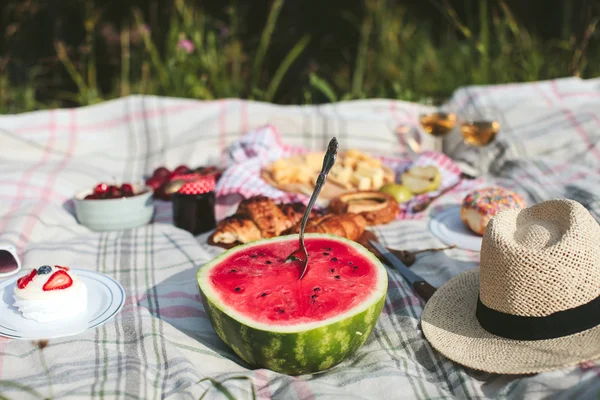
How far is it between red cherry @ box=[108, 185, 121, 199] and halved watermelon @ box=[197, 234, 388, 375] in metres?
1.10

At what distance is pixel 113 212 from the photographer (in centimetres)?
286

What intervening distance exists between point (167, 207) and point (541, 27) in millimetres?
5722

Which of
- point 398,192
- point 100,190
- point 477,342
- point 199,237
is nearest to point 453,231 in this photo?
point 398,192

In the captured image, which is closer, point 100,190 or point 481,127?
point 100,190

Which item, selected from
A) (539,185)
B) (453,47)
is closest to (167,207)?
(539,185)

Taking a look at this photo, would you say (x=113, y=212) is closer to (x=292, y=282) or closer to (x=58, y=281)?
(x=58, y=281)

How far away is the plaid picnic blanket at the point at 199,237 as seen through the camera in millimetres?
1681

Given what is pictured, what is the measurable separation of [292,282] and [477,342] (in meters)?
0.57

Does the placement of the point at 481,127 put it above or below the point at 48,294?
above

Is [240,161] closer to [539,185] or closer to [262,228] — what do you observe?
[262,228]

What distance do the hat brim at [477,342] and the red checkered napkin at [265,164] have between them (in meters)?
1.07

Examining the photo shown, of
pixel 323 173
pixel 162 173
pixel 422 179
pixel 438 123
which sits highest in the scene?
pixel 323 173

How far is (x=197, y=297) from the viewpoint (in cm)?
223

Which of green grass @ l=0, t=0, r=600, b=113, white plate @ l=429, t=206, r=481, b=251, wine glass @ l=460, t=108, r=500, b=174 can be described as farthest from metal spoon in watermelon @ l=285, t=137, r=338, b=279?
green grass @ l=0, t=0, r=600, b=113
